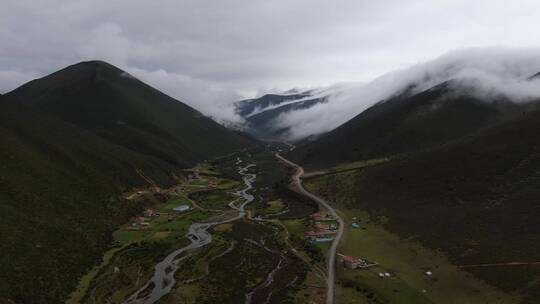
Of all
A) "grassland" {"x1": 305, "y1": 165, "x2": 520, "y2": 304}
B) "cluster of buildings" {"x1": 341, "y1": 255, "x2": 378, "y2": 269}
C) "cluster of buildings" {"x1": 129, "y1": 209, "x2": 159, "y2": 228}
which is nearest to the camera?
"grassland" {"x1": 305, "y1": 165, "x2": 520, "y2": 304}

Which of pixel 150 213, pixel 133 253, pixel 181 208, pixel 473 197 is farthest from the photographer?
pixel 181 208

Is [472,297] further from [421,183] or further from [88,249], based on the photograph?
[88,249]

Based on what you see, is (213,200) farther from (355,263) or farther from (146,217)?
(355,263)

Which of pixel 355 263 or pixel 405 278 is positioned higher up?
pixel 355 263

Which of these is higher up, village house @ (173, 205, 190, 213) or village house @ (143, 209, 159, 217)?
village house @ (143, 209, 159, 217)

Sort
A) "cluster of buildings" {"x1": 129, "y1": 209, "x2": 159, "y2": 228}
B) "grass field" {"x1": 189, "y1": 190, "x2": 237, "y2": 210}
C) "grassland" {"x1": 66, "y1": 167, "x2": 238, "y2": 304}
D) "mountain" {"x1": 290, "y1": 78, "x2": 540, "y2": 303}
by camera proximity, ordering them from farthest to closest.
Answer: "grass field" {"x1": 189, "y1": 190, "x2": 237, "y2": 210} < "cluster of buildings" {"x1": 129, "y1": 209, "x2": 159, "y2": 228} < "mountain" {"x1": 290, "y1": 78, "x2": 540, "y2": 303} < "grassland" {"x1": 66, "y1": 167, "x2": 238, "y2": 304}

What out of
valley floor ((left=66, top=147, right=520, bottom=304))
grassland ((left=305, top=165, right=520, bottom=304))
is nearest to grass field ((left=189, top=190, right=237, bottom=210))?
valley floor ((left=66, top=147, right=520, bottom=304))

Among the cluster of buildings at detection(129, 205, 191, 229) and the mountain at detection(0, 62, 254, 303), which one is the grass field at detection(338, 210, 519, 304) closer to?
the mountain at detection(0, 62, 254, 303)

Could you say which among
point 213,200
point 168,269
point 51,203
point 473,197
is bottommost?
point 168,269

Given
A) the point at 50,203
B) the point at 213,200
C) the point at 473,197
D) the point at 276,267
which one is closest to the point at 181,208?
the point at 213,200
